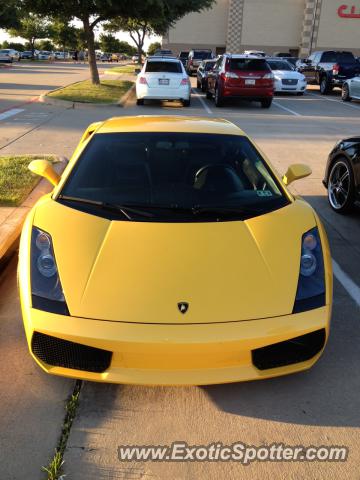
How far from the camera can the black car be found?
18.4 ft

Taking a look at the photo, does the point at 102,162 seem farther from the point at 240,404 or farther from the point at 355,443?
the point at 355,443

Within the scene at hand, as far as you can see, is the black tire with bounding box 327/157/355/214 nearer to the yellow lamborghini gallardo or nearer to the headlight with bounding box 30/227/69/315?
the yellow lamborghini gallardo

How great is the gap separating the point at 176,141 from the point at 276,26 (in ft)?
192

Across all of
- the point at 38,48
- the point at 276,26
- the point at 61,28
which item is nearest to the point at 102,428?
the point at 61,28

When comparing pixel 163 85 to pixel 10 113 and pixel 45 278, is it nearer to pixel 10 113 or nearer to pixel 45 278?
pixel 10 113

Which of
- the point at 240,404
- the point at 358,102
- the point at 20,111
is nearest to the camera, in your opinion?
the point at 240,404

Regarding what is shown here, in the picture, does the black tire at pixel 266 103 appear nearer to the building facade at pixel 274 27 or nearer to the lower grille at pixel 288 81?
the lower grille at pixel 288 81

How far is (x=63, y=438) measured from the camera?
2357 mm

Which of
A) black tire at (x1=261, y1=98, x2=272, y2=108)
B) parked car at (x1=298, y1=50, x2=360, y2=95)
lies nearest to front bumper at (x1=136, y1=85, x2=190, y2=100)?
black tire at (x1=261, y1=98, x2=272, y2=108)

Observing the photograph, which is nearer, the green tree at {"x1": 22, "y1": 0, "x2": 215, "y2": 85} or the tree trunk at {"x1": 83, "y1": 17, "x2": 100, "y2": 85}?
the green tree at {"x1": 22, "y1": 0, "x2": 215, "y2": 85}

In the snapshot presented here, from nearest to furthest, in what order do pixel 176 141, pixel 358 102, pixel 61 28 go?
pixel 176 141 → pixel 358 102 → pixel 61 28

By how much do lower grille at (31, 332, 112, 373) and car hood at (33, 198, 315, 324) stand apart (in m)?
0.17

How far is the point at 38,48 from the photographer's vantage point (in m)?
88.6

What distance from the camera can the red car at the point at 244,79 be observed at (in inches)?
628
